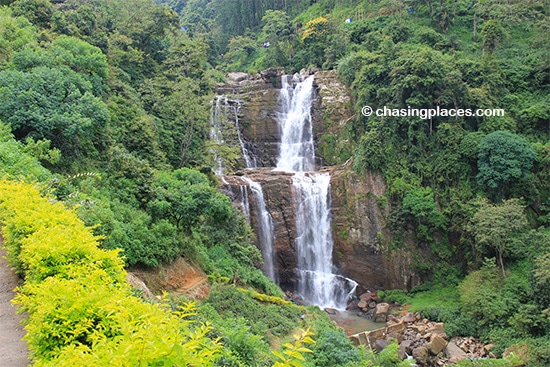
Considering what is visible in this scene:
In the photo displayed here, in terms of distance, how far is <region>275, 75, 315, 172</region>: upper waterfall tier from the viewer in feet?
85.7

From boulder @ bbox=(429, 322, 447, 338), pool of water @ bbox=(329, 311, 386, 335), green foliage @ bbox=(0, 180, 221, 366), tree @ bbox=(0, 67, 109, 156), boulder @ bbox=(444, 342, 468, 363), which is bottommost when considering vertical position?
pool of water @ bbox=(329, 311, 386, 335)

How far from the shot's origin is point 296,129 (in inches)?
1060

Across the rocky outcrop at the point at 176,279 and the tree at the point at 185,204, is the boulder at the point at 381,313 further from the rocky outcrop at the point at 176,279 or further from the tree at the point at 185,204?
the tree at the point at 185,204

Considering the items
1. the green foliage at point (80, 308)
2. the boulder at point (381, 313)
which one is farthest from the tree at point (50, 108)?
the boulder at point (381, 313)

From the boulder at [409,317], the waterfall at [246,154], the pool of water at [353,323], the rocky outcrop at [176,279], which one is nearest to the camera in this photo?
the rocky outcrop at [176,279]

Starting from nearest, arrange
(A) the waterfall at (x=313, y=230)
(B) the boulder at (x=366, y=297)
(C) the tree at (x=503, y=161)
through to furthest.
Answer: (C) the tree at (x=503, y=161) → (B) the boulder at (x=366, y=297) → (A) the waterfall at (x=313, y=230)

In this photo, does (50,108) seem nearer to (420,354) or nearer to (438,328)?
(420,354)

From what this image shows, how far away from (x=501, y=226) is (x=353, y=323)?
791cm

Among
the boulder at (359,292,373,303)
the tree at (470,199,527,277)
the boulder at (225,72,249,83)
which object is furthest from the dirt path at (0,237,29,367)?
the boulder at (225,72,249,83)

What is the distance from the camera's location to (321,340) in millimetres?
10906

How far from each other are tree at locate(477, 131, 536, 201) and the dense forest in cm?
9

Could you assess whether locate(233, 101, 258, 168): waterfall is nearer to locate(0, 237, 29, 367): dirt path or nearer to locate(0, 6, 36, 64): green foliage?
locate(0, 6, 36, 64): green foliage

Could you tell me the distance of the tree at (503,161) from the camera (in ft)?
63.3

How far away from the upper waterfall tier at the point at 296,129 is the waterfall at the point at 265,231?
426cm
